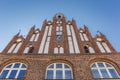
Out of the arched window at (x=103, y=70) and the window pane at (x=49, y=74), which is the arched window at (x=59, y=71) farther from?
the arched window at (x=103, y=70)

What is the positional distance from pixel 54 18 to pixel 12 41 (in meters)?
4.28

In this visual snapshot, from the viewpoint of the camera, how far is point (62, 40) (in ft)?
35.0

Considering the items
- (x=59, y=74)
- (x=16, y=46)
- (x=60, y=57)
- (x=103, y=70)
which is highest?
(x=16, y=46)

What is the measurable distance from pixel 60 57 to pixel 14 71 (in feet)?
7.83

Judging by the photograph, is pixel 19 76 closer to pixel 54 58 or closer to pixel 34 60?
pixel 34 60

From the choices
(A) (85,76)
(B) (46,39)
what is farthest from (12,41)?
(A) (85,76)

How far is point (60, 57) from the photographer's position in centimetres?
908

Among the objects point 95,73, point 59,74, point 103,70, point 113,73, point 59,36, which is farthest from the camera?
point 59,36

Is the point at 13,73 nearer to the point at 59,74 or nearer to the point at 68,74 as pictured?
the point at 59,74

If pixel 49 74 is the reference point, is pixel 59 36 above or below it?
above

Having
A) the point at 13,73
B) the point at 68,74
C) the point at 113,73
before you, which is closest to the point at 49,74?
the point at 68,74

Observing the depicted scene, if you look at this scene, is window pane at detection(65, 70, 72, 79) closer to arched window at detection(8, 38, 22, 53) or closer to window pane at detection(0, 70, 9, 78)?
window pane at detection(0, 70, 9, 78)

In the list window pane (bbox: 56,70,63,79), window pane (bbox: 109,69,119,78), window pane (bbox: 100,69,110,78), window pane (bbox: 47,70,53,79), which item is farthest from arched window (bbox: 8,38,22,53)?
window pane (bbox: 109,69,119,78)

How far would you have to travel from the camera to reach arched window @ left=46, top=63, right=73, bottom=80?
7.96m
